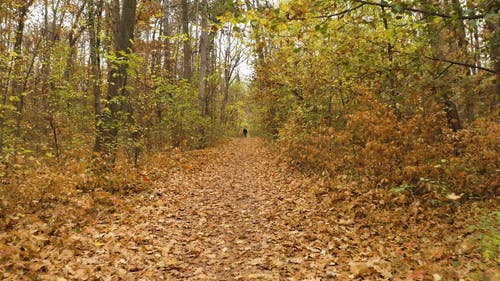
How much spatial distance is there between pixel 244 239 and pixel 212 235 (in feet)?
2.11

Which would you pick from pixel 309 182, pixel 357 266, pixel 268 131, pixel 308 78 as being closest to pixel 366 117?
pixel 309 182

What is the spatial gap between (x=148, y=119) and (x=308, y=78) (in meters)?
7.08

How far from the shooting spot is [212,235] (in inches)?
257

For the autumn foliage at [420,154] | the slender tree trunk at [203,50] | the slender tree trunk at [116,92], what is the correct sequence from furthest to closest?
the slender tree trunk at [203,50] < the slender tree trunk at [116,92] < the autumn foliage at [420,154]


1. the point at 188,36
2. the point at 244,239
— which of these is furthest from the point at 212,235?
the point at 188,36

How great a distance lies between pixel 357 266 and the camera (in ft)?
15.7

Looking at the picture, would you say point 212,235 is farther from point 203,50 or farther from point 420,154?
point 203,50

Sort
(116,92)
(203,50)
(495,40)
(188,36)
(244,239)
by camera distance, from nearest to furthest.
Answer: (495,40) → (244,239) → (116,92) → (188,36) → (203,50)

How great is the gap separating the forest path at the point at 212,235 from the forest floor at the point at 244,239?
0.7 inches

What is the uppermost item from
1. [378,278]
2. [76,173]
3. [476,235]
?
[76,173]

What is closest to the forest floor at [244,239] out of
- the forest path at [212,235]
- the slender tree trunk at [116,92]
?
the forest path at [212,235]

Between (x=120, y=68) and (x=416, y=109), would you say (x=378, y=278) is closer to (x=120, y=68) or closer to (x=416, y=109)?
(x=416, y=109)

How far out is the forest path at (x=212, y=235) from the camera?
5.10 metres

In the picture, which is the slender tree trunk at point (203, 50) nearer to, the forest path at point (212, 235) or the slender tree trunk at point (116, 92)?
the slender tree trunk at point (116, 92)
